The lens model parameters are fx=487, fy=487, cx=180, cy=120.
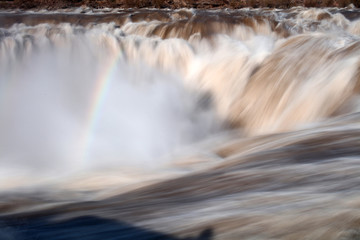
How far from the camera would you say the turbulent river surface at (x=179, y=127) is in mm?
2898

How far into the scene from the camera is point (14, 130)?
775 centimetres

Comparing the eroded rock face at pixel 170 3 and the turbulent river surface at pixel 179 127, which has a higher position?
the eroded rock face at pixel 170 3

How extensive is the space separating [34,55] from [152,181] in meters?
5.79

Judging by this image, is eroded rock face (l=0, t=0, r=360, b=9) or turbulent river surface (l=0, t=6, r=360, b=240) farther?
eroded rock face (l=0, t=0, r=360, b=9)

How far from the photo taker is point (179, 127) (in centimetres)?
729

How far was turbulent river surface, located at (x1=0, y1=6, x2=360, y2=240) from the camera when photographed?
290 cm

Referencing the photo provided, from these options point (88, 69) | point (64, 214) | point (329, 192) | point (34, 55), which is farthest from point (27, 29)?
point (329, 192)

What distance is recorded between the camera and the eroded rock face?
1481cm

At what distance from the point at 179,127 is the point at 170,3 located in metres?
9.49

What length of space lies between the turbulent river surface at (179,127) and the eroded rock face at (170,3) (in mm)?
3702

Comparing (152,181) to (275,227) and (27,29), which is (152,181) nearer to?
(275,227)

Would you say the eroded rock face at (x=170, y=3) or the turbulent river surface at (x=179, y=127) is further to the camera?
the eroded rock face at (x=170, y=3)

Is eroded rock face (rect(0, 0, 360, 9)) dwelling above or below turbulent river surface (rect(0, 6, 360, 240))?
above

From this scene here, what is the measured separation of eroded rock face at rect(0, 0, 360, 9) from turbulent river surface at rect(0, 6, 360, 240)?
12.1 ft
